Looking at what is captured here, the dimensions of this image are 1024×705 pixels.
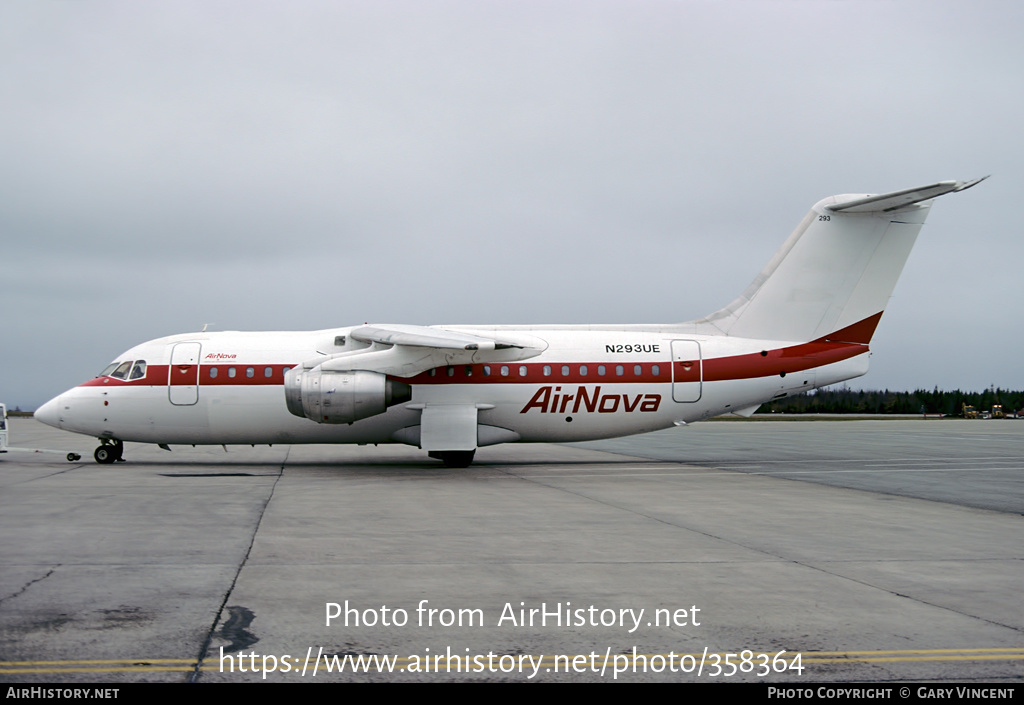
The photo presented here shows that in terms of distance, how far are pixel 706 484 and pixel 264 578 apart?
457 inches

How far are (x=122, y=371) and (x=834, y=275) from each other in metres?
19.0

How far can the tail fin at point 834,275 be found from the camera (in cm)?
2212

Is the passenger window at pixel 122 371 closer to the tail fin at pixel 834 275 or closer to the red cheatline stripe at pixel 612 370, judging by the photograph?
the red cheatline stripe at pixel 612 370

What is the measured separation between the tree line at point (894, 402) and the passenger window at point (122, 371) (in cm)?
6871

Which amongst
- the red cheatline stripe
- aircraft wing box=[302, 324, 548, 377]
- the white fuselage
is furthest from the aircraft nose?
aircraft wing box=[302, 324, 548, 377]

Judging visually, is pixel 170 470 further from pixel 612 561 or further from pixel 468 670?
pixel 468 670

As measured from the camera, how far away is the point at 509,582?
26.1ft

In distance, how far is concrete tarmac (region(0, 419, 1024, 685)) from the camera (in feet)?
18.2

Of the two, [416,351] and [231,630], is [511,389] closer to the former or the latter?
[416,351]

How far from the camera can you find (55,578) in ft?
26.1

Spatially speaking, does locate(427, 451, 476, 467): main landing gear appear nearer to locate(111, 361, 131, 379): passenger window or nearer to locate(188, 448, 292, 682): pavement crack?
locate(111, 361, 131, 379): passenger window

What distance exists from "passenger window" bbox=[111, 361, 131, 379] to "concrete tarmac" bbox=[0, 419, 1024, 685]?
572 centimetres

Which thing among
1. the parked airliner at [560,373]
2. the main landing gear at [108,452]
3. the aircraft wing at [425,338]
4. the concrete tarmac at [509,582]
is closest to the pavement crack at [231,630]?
the concrete tarmac at [509,582]

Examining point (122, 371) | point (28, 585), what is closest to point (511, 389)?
point (122, 371)
